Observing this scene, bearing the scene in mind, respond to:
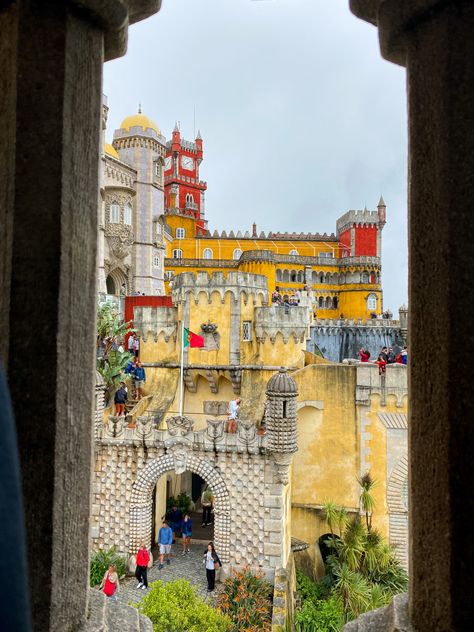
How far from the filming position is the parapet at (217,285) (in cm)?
2030

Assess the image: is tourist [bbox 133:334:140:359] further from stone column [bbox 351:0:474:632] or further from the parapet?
stone column [bbox 351:0:474:632]

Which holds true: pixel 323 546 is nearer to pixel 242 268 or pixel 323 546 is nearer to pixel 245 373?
pixel 245 373

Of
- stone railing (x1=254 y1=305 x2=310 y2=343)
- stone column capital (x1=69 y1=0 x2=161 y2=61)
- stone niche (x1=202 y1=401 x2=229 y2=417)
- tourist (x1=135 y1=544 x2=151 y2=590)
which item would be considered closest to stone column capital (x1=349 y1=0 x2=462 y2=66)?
stone column capital (x1=69 y1=0 x2=161 y2=61)

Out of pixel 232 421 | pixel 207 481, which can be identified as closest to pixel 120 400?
pixel 232 421

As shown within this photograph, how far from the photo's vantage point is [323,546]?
1577 cm

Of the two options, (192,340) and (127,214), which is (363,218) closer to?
(127,214)

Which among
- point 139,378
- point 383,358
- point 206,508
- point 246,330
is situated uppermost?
point 246,330

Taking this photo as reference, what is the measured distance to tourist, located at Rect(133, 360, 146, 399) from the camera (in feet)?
63.9

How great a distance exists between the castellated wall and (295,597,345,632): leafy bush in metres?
1.26

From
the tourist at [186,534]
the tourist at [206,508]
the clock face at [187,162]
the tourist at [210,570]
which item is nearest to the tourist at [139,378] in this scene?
the tourist at [206,508]

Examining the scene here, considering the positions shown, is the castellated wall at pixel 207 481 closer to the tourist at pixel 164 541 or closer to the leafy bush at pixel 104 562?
the leafy bush at pixel 104 562

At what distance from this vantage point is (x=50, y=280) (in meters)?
1.95

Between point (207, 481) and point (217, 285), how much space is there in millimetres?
9311

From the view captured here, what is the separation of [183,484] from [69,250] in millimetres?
20304
